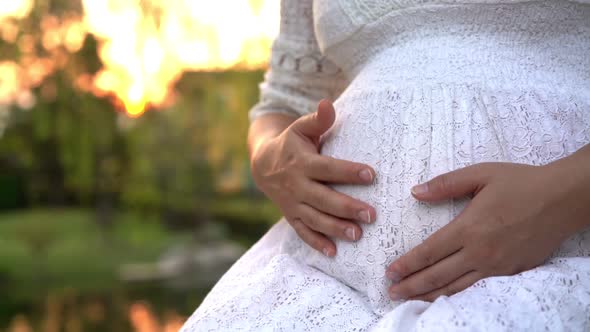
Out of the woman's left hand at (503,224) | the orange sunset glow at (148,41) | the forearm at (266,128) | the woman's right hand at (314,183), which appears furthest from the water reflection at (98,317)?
the woman's left hand at (503,224)

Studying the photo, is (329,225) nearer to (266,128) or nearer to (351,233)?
(351,233)

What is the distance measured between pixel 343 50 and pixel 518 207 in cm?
40

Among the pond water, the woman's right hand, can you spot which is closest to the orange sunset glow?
the pond water

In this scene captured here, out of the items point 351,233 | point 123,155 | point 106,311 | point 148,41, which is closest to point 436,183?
point 351,233

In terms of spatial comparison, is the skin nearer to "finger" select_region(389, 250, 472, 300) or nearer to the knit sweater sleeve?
"finger" select_region(389, 250, 472, 300)

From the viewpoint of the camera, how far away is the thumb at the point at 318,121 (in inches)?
31.0

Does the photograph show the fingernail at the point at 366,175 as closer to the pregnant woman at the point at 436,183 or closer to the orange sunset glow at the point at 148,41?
the pregnant woman at the point at 436,183

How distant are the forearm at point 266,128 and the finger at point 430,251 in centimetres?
40

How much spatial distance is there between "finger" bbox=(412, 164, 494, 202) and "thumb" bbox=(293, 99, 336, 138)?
16cm

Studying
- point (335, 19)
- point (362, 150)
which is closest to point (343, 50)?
point (335, 19)

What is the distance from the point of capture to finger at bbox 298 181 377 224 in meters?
0.73

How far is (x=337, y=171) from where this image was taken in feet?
2.53

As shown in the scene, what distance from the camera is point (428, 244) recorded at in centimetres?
66

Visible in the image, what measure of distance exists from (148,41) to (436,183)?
7992 millimetres
